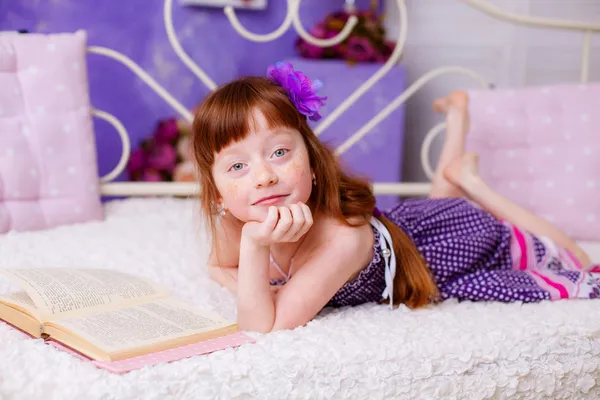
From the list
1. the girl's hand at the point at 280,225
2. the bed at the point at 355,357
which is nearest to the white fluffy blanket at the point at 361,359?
the bed at the point at 355,357

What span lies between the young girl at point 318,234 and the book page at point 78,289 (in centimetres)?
16

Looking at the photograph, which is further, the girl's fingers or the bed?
the girl's fingers

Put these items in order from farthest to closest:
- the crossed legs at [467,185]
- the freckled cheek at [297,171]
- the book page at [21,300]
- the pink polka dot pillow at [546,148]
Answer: the pink polka dot pillow at [546,148], the crossed legs at [467,185], the freckled cheek at [297,171], the book page at [21,300]

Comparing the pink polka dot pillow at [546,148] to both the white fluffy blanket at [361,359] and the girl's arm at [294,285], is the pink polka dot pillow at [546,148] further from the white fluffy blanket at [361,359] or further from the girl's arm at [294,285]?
the girl's arm at [294,285]

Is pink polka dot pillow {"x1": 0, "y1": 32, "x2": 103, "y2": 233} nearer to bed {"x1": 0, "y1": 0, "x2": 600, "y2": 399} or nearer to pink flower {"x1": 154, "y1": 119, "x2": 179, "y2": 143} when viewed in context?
bed {"x1": 0, "y1": 0, "x2": 600, "y2": 399}

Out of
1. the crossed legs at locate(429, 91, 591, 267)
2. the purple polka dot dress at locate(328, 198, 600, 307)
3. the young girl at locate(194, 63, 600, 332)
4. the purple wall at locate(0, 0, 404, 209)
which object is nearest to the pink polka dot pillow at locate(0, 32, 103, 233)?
the young girl at locate(194, 63, 600, 332)

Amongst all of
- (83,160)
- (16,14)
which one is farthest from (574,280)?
(16,14)

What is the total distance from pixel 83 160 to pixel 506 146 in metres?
1.03

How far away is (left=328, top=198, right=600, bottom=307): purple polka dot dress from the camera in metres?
1.22

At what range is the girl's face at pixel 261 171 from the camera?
103 cm

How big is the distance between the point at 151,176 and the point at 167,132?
6.2 inches

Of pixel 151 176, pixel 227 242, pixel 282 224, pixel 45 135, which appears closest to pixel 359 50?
pixel 151 176

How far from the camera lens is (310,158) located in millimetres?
1159

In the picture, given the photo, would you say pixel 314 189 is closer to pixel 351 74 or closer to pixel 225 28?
pixel 351 74
